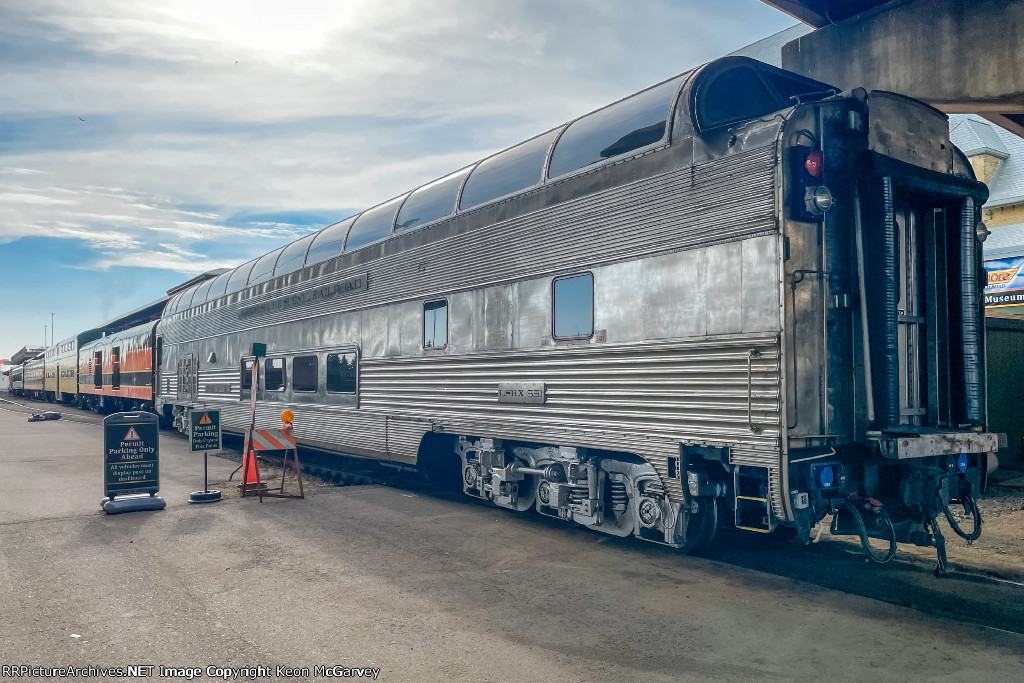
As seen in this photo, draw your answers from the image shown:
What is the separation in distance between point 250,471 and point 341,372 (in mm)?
1975

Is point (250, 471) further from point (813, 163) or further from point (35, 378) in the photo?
point (35, 378)

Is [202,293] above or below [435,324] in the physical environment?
above

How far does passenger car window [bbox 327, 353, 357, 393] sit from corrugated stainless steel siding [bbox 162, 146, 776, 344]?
37.7 inches

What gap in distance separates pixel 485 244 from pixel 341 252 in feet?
13.5

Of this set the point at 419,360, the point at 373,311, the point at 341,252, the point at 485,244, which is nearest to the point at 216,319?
the point at 341,252

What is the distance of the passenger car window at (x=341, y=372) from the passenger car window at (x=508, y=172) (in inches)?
136

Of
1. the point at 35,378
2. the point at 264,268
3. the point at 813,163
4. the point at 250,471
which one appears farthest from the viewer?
the point at 35,378

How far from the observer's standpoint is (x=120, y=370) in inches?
1066

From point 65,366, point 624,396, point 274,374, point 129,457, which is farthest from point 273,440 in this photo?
point 65,366

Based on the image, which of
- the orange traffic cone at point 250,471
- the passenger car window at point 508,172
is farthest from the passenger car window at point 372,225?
the orange traffic cone at point 250,471

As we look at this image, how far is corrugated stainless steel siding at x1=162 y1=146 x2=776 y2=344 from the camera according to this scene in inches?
233

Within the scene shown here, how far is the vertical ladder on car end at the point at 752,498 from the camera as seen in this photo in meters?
5.82

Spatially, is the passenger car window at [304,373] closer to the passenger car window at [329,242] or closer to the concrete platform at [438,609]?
the passenger car window at [329,242]

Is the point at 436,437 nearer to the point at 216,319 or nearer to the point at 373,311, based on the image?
the point at 373,311
